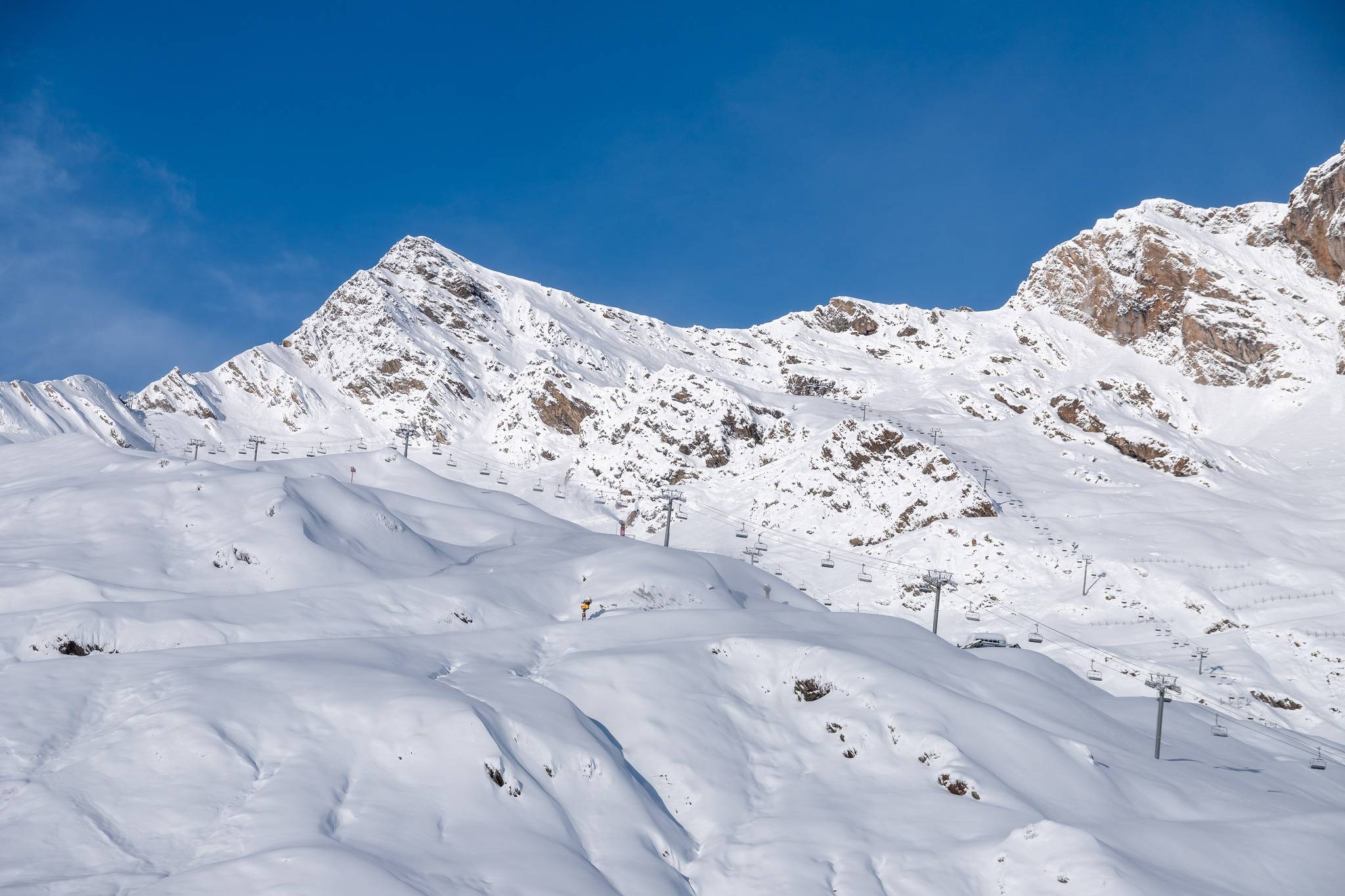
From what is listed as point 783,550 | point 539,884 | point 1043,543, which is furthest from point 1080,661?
point 539,884

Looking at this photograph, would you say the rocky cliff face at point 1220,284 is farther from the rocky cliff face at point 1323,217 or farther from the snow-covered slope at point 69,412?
the snow-covered slope at point 69,412

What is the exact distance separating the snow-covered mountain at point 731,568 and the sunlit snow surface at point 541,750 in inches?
6.0

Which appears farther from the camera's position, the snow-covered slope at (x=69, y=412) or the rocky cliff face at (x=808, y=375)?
the snow-covered slope at (x=69, y=412)

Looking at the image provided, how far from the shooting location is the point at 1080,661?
61.8 metres

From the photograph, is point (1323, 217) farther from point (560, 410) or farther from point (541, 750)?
point (541, 750)

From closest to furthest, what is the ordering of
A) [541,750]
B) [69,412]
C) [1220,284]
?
[541,750]
[69,412]
[1220,284]

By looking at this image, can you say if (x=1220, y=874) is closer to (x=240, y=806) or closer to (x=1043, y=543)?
(x=240, y=806)

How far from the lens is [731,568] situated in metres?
52.0

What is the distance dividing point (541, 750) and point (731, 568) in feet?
100

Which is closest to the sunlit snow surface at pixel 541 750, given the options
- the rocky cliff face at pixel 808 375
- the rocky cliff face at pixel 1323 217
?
the rocky cliff face at pixel 808 375

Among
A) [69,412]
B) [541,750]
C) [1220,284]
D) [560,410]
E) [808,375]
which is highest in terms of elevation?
[1220,284]

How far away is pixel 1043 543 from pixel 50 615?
76451 millimetres

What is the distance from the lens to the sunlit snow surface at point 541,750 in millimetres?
17688

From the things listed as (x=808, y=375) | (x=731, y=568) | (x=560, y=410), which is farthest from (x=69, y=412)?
(x=808, y=375)
